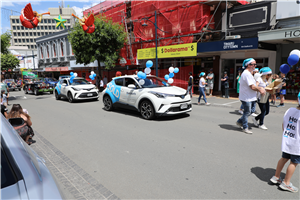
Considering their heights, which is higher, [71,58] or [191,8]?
[191,8]

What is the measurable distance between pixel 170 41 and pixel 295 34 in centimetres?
991

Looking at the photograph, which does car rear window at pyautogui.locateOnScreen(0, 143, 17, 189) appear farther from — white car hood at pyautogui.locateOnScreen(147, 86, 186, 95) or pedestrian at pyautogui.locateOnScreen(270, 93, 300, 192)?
white car hood at pyautogui.locateOnScreen(147, 86, 186, 95)

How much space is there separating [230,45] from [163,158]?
1078 cm

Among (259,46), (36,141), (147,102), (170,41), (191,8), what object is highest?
(191,8)

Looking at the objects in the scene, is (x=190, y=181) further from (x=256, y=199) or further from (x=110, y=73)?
→ (x=110, y=73)

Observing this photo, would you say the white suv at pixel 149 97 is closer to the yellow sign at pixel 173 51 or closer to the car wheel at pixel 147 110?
the car wheel at pixel 147 110

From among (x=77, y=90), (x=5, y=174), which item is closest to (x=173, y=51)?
(x=77, y=90)

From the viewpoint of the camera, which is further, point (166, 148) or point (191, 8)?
point (191, 8)

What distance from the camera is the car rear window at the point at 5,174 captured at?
1.40 metres

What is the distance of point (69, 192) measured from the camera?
3250mm

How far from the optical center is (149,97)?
24.3 ft

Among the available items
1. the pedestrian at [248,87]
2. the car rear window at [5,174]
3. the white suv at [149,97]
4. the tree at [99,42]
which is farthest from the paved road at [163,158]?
the tree at [99,42]

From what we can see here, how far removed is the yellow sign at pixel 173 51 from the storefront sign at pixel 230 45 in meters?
0.75

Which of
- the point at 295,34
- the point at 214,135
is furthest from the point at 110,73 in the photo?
the point at 214,135
